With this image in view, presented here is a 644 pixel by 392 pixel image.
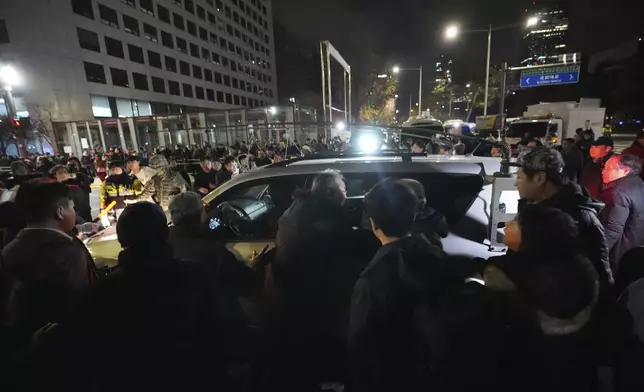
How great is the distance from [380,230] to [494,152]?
23.7 feet

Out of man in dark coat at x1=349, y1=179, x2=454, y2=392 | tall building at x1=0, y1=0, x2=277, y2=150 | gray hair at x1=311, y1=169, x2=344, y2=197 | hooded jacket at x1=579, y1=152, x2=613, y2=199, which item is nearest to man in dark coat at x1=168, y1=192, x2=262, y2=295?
gray hair at x1=311, y1=169, x2=344, y2=197

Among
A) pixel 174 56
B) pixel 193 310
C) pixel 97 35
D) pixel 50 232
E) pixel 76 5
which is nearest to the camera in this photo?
pixel 193 310

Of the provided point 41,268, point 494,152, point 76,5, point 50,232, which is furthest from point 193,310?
point 76,5

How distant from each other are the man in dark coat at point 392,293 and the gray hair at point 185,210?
4.32 ft

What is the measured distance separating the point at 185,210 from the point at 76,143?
3003 cm

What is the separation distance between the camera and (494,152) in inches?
305

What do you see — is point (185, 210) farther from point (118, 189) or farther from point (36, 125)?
point (36, 125)

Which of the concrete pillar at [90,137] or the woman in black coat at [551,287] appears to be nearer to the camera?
the woman in black coat at [551,287]

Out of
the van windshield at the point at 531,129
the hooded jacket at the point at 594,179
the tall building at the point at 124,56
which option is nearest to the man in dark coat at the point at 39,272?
Result: the hooded jacket at the point at 594,179

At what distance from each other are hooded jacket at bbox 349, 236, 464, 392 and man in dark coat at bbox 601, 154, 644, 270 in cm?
251

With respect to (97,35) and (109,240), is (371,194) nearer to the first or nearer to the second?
(109,240)

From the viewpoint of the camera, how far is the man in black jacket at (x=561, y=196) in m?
2.22

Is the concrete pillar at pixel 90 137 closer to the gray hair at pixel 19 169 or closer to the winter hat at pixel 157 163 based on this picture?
the gray hair at pixel 19 169

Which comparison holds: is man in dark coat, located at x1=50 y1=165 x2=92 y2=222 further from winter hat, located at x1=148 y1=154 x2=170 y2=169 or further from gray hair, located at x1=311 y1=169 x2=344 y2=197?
gray hair, located at x1=311 y1=169 x2=344 y2=197
